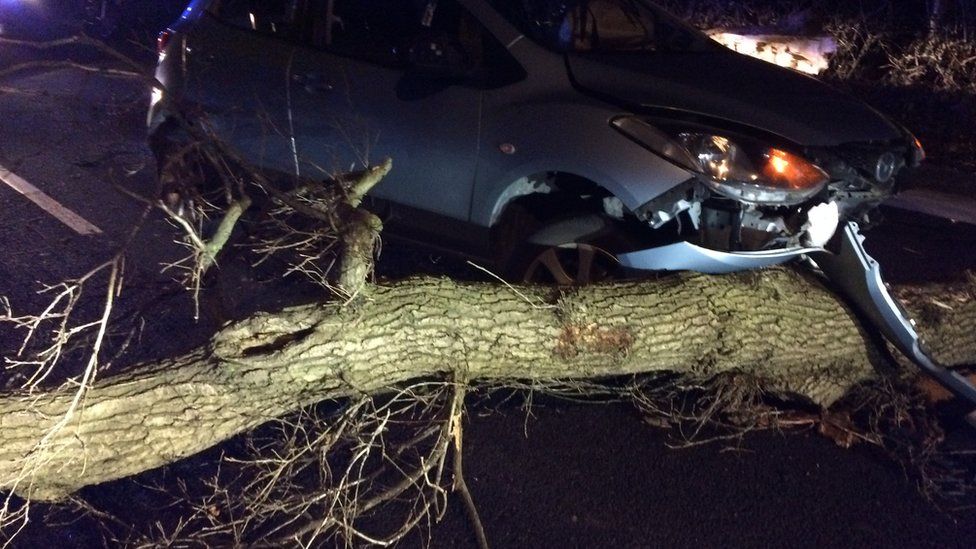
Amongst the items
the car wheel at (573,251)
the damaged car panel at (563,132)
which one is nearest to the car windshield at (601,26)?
the damaged car panel at (563,132)

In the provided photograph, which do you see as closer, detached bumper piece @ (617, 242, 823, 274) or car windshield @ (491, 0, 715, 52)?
detached bumper piece @ (617, 242, 823, 274)

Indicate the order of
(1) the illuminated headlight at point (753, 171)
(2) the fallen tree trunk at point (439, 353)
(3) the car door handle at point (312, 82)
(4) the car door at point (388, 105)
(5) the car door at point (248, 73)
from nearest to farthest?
(2) the fallen tree trunk at point (439, 353), (1) the illuminated headlight at point (753, 171), (4) the car door at point (388, 105), (3) the car door handle at point (312, 82), (5) the car door at point (248, 73)

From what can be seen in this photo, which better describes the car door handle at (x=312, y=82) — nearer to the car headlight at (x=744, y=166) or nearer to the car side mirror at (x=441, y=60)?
the car side mirror at (x=441, y=60)

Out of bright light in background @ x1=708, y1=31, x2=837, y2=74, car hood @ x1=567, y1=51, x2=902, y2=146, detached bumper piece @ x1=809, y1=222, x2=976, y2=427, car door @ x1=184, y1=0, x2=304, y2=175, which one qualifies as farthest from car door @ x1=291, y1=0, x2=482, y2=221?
bright light in background @ x1=708, y1=31, x2=837, y2=74

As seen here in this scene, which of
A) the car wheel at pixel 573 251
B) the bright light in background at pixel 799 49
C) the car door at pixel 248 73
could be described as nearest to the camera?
the car wheel at pixel 573 251

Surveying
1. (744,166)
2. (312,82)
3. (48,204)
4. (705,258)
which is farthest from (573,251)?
(48,204)

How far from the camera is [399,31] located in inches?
165

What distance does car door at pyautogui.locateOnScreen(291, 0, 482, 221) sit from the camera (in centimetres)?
395

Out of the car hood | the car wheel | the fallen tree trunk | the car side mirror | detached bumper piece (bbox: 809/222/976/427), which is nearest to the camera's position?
the fallen tree trunk

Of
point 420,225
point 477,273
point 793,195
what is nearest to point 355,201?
point 420,225

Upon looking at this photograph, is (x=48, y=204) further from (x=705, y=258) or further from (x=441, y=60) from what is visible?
(x=705, y=258)

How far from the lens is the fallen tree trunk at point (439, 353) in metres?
2.91

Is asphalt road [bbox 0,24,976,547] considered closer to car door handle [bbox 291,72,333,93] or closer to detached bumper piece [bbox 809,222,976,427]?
detached bumper piece [bbox 809,222,976,427]

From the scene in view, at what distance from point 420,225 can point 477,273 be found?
43 centimetres
